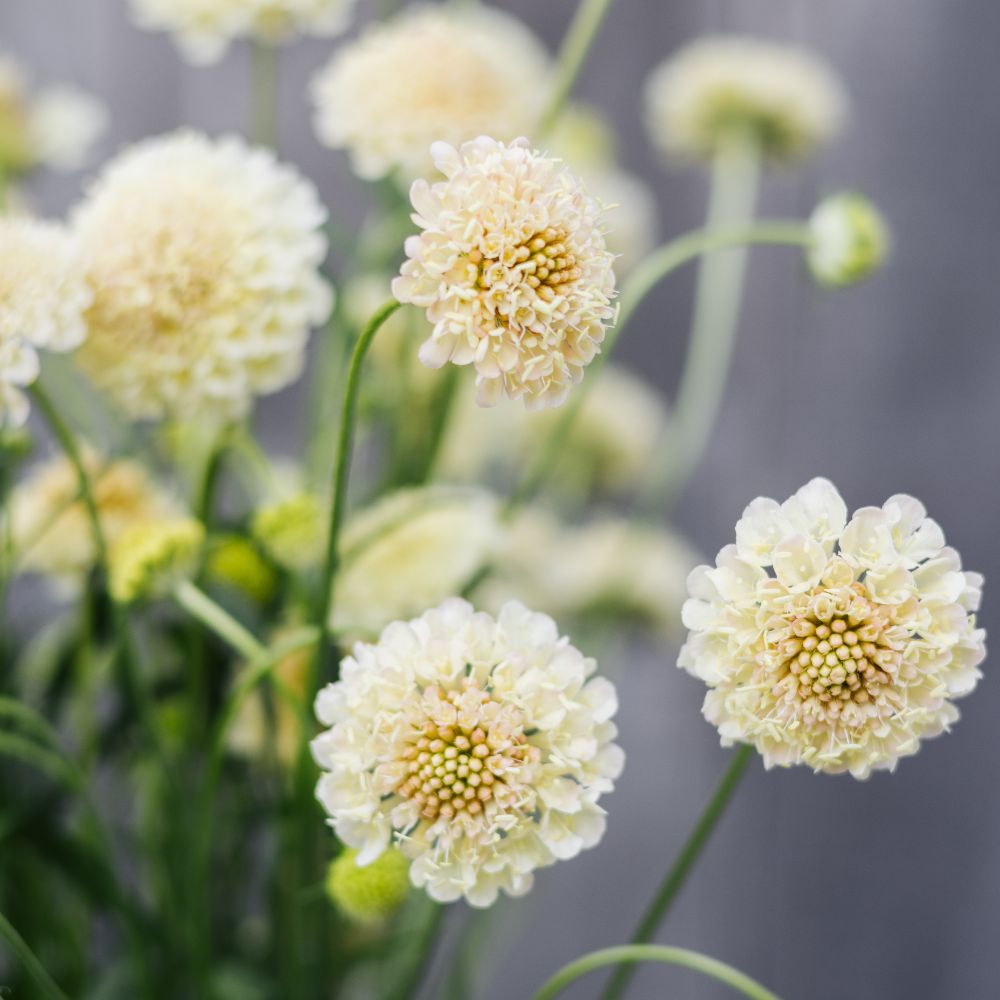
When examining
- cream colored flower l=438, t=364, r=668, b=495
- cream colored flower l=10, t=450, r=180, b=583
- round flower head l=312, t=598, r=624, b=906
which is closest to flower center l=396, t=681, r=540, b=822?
round flower head l=312, t=598, r=624, b=906

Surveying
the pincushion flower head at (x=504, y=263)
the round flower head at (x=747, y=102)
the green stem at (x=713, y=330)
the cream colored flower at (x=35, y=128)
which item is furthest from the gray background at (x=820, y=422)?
the pincushion flower head at (x=504, y=263)

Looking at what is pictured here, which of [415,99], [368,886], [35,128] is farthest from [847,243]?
[35,128]

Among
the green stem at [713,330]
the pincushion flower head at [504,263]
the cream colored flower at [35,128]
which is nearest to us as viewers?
the pincushion flower head at [504,263]

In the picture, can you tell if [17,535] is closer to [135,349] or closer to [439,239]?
[135,349]

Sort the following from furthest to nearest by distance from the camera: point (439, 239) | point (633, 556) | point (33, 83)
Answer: point (33, 83) < point (633, 556) < point (439, 239)

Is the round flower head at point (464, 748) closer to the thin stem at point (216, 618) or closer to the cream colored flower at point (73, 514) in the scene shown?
the thin stem at point (216, 618)

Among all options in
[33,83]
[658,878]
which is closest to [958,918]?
[658,878]

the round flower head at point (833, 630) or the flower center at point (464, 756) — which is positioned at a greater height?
the round flower head at point (833, 630)
